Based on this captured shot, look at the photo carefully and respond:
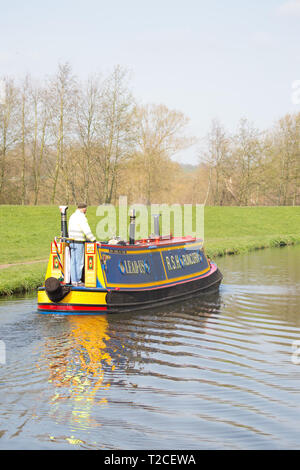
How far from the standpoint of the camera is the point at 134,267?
1323cm

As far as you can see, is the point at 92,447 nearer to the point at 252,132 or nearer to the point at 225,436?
the point at 225,436

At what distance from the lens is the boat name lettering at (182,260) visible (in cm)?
1471

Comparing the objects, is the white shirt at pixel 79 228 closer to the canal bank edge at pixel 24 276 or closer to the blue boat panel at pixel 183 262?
the blue boat panel at pixel 183 262

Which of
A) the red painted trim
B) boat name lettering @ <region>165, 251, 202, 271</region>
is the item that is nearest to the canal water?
the red painted trim

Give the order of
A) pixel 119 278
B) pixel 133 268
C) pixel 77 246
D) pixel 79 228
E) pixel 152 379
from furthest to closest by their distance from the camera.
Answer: pixel 133 268
pixel 119 278
pixel 77 246
pixel 79 228
pixel 152 379

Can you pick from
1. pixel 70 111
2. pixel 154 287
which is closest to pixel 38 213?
pixel 70 111

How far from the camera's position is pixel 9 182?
4197cm

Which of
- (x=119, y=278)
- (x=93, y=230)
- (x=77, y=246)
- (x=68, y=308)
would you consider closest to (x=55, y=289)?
(x=68, y=308)

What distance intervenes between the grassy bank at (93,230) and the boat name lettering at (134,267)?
11.3ft

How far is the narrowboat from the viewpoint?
11.8m

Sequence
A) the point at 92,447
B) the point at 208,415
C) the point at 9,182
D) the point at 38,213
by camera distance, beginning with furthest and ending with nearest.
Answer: the point at 9,182 → the point at 38,213 → the point at 208,415 → the point at 92,447

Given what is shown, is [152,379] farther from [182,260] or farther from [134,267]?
[182,260]

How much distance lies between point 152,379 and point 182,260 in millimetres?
7919

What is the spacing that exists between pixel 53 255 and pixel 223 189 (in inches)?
2002
